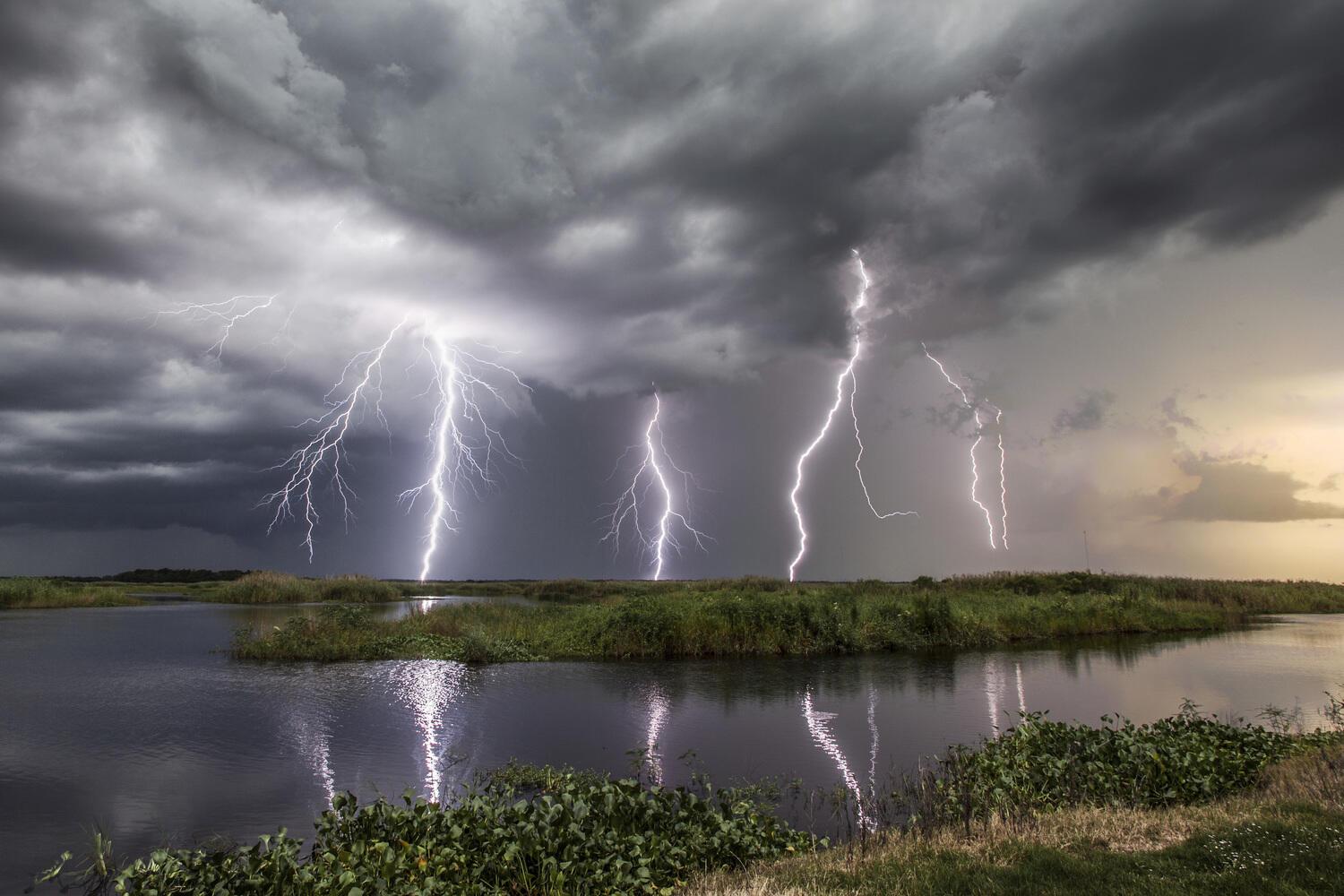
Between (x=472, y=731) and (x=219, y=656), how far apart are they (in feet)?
58.7

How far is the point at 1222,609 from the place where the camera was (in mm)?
47375

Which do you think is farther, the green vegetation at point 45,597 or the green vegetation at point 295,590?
the green vegetation at point 295,590

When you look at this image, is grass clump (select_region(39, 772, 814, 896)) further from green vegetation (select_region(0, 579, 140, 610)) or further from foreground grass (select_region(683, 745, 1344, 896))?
green vegetation (select_region(0, 579, 140, 610))

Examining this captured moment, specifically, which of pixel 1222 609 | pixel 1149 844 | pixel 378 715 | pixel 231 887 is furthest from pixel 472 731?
pixel 1222 609

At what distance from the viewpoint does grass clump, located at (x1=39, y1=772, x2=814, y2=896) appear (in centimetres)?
675

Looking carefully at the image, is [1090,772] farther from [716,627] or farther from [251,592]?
[251,592]

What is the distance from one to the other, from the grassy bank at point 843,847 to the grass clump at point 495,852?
21mm

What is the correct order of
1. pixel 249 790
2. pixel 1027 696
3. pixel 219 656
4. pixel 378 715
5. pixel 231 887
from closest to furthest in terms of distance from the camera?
pixel 231 887, pixel 249 790, pixel 378 715, pixel 1027 696, pixel 219 656

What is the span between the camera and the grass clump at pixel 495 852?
22.1ft

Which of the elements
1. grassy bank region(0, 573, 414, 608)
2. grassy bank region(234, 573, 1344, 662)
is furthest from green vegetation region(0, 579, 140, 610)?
grassy bank region(234, 573, 1344, 662)

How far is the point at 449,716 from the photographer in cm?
1736

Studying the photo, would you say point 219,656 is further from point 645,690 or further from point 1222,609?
point 1222,609

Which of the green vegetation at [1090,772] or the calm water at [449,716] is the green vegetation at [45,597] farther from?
the green vegetation at [1090,772]

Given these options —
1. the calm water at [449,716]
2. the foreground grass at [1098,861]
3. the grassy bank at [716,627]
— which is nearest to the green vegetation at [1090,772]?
the foreground grass at [1098,861]
